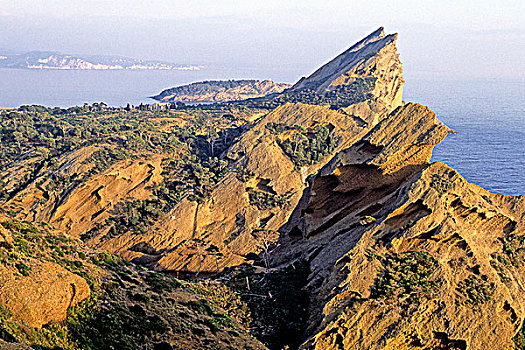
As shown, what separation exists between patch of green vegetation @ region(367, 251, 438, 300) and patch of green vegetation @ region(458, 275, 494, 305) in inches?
77.5

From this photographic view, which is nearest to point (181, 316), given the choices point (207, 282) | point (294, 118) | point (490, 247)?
point (207, 282)

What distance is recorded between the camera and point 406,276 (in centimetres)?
2786

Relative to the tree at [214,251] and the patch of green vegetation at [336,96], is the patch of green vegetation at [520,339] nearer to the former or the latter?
the tree at [214,251]

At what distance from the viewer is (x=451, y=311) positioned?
26.8 m

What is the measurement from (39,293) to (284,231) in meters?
32.2

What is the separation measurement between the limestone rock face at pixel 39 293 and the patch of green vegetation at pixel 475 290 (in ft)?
77.4

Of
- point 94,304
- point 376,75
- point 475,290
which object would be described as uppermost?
point 376,75

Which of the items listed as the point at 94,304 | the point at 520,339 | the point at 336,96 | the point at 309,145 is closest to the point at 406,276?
the point at 520,339

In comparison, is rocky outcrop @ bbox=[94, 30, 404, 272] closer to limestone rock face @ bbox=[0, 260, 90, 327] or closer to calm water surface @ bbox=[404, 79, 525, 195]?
limestone rock face @ bbox=[0, 260, 90, 327]

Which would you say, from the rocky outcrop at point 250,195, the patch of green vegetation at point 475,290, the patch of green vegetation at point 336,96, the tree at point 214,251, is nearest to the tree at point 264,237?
the rocky outcrop at point 250,195

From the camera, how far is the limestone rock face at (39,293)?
59.9ft

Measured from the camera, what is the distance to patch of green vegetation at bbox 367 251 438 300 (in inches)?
1066

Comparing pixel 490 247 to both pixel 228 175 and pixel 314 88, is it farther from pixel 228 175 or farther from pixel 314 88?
pixel 314 88

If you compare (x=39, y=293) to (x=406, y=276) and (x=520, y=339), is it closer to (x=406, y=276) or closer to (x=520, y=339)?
(x=406, y=276)
